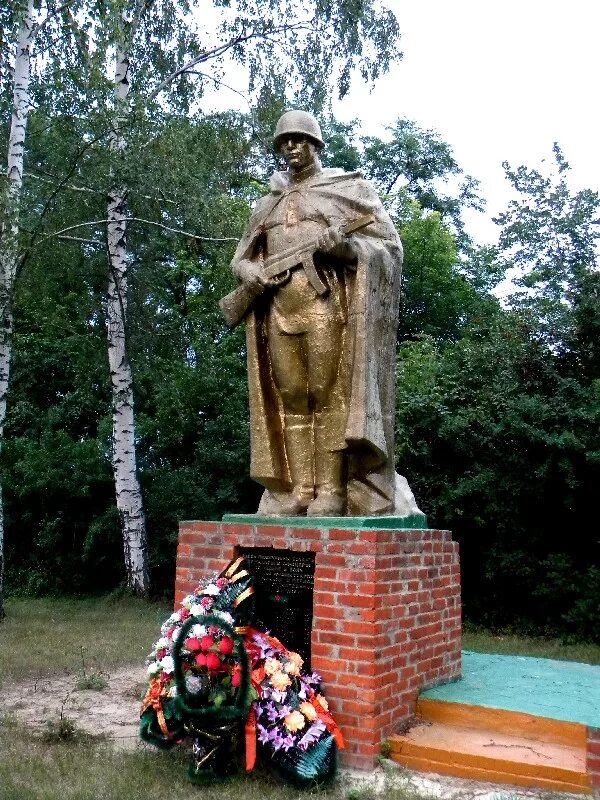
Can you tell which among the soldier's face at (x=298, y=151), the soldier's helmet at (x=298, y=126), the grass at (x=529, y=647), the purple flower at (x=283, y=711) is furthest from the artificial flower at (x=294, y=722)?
the grass at (x=529, y=647)

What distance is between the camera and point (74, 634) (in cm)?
874

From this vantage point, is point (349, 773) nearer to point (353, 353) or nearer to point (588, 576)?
point (353, 353)

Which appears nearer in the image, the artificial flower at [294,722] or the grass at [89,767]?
the grass at [89,767]

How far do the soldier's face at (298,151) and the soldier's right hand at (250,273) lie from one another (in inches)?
25.6

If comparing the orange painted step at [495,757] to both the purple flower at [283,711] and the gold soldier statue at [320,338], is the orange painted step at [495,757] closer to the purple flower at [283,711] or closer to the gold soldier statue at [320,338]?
the purple flower at [283,711]

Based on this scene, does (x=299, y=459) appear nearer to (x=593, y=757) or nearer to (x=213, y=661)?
(x=213, y=661)

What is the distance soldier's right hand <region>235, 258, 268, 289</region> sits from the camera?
4.77m

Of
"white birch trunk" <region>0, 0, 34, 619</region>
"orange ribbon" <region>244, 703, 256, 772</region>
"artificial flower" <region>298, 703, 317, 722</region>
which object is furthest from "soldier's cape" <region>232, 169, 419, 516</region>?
"white birch trunk" <region>0, 0, 34, 619</region>

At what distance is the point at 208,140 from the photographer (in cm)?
1121

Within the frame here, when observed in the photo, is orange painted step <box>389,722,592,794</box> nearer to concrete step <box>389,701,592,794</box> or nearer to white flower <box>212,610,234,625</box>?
concrete step <box>389,701,592,794</box>

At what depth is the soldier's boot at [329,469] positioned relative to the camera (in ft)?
15.4

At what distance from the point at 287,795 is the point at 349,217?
303cm

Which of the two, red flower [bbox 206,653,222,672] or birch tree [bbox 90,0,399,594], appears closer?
red flower [bbox 206,653,222,672]

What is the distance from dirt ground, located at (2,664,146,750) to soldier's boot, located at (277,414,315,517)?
5.12 ft
